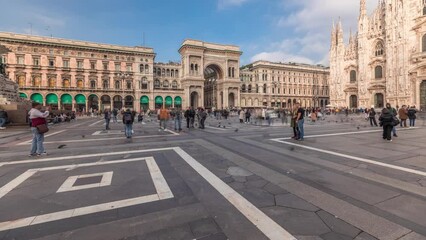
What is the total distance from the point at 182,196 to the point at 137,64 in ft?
196

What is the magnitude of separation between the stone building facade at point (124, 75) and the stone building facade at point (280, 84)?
0.35 metres

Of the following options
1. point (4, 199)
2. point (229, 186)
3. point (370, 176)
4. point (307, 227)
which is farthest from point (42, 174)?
point (370, 176)

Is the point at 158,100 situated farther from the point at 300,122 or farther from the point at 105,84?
the point at 300,122

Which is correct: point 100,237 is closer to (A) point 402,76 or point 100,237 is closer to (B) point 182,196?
(B) point 182,196

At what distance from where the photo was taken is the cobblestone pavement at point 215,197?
2.67m

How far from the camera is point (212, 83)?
239 ft

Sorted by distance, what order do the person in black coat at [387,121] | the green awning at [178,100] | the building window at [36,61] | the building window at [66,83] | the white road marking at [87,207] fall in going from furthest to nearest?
1. the green awning at [178,100]
2. the building window at [66,83]
3. the building window at [36,61]
4. the person in black coat at [387,121]
5. the white road marking at [87,207]

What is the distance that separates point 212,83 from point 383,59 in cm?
4463

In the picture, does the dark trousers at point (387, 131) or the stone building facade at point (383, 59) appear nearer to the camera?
the dark trousers at point (387, 131)

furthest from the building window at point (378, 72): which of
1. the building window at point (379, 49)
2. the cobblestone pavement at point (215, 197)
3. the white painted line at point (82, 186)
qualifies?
Answer: the white painted line at point (82, 186)

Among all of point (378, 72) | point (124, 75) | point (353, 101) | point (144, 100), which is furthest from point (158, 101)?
point (378, 72)

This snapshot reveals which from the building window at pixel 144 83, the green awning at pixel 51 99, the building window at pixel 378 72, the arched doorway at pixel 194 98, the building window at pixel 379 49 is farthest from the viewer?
the arched doorway at pixel 194 98

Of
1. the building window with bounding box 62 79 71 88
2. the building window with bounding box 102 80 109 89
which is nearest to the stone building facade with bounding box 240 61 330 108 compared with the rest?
the building window with bounding box 102 80 109 89

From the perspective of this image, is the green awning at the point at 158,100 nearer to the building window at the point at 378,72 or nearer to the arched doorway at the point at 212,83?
the arched doorway at the point at 212,83
